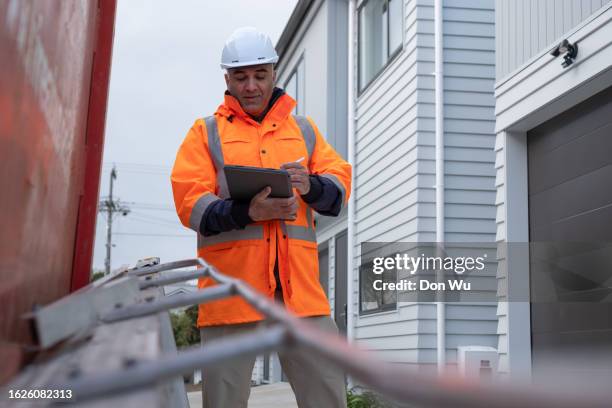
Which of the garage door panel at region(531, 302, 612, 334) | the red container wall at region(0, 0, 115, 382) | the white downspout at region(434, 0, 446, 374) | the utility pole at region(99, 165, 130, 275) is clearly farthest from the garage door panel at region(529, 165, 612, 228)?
the utility pole at region(99, 165, 130, 275)

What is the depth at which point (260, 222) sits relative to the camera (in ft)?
10.8

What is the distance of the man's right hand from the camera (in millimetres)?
3121

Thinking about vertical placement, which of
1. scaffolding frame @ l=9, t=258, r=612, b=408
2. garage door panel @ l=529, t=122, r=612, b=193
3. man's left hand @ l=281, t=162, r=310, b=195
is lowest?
scaffolding frame @ l=9, t=258, r=612, b=408

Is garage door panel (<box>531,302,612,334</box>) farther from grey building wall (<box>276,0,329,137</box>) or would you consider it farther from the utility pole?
the utility pole

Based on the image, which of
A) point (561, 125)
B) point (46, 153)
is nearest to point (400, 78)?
point (561, 125)

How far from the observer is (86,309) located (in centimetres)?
134

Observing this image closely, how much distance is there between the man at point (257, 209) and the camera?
3148 mm

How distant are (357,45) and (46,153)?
9.67 m

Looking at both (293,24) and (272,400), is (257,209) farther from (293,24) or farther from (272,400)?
(293,24)

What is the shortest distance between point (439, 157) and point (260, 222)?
4.85 meters

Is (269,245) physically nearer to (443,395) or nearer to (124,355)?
(124,355)

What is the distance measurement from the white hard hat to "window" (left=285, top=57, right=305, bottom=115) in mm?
10388

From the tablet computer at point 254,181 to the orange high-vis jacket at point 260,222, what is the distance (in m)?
0.18

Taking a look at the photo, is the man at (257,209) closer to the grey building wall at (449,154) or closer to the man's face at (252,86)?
the man's face at (252,86)
